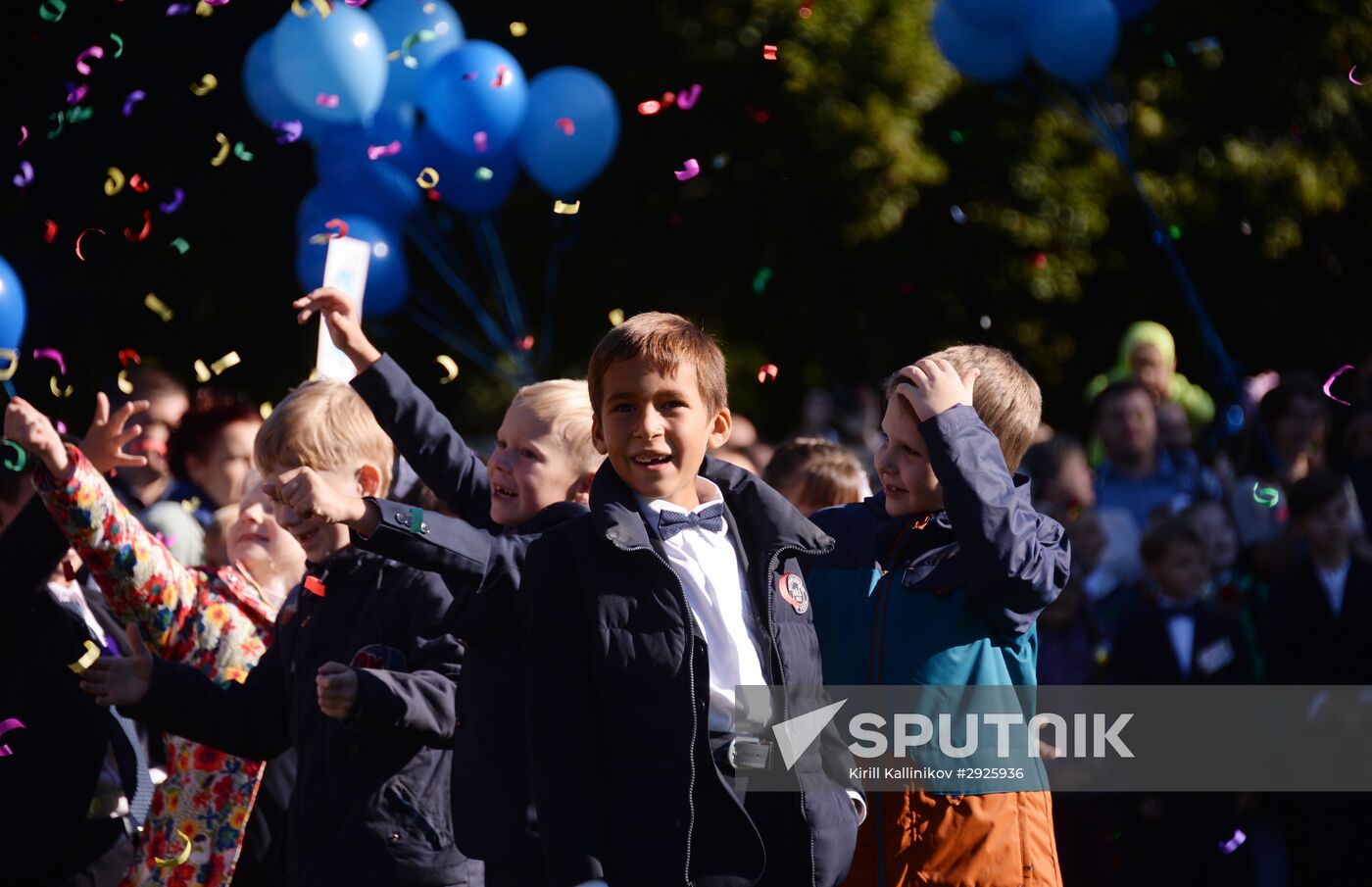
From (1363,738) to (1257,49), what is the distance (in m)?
10.3

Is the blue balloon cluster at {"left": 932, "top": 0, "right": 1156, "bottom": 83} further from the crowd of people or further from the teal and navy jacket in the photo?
the teal and navy jacket

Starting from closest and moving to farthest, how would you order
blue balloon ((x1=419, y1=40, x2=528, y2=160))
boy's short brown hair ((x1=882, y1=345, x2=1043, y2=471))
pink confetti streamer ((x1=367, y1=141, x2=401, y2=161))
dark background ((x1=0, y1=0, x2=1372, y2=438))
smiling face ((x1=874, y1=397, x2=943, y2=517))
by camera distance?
smiling face ((x1=874, y1=397, x2=943, y2=517)) < boy's short brown hair ((x1=882, y1=345, x2=1043, y2=471)) < pink confetti streamer ((x1=367, y1=141, x2=401, y2=161)) < blue balloon ((x1=419, y1=40, x2=528, y2=160)) < dark background ((x1=0, y1=0, x2=1372, y2=438))

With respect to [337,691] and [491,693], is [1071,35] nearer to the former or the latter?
[491,693]

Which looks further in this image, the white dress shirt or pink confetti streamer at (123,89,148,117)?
pink confetti streamer at (123,89,148,117)

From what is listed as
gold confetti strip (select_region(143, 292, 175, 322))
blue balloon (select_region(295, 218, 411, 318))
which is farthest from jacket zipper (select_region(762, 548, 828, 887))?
blue balloon (select_region(295, 218, 411, 318))

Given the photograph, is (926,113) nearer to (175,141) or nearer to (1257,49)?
(1257,49)

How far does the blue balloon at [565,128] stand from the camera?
30.4ft

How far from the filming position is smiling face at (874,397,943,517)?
3496 millimetres

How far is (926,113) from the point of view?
15.0 metres

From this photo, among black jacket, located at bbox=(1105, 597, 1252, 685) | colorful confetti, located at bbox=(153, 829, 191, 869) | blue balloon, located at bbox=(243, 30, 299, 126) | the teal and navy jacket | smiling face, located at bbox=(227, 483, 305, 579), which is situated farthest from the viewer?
blue balloon, located at bbox=(243, 30, 299, 126)

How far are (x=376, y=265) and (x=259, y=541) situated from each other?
512cm

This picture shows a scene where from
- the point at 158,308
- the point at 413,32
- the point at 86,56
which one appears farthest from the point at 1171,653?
the point at 413,32

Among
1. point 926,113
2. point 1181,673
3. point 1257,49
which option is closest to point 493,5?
point 926,113

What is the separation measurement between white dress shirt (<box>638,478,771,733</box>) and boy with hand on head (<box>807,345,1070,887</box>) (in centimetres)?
51
